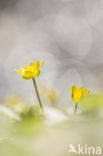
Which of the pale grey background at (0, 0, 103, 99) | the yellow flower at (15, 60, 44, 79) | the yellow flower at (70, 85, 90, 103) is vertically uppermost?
the pale grey background at (0, 0, 103, 99)

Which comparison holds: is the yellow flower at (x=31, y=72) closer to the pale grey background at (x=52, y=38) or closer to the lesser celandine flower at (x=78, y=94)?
the lesser celandine flower at (x=78, y=94)

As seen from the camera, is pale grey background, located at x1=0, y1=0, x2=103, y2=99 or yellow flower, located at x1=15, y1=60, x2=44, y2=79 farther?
pale grey background, located at x1=0, y1=0, x2=103, y2=99

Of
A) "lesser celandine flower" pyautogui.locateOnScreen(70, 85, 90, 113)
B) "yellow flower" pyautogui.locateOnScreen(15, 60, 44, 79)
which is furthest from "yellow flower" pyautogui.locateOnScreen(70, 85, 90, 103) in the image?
"yellow flower" pyautogui.locateOnScreen(15, 60, 44, 79)

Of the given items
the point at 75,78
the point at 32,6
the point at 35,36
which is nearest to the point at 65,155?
the point at 75,78

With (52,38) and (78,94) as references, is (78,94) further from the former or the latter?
(52,38)

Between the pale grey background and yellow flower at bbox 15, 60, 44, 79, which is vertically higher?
the pale grey background

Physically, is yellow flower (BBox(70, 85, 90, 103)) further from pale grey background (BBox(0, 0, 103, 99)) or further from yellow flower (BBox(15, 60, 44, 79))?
pale grey background (BBox(0, 0, 103, 99))

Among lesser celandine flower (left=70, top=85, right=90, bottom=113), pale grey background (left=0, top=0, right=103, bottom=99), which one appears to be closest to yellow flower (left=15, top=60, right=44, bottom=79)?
lesser celandine flower (left=70, top=85, right=90, bottom=113)

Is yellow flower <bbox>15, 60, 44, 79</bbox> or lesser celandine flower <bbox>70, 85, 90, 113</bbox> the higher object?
yellow flower <bbox>15, 60, 44, 79</bbox>

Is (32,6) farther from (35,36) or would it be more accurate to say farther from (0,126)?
(0,126)
